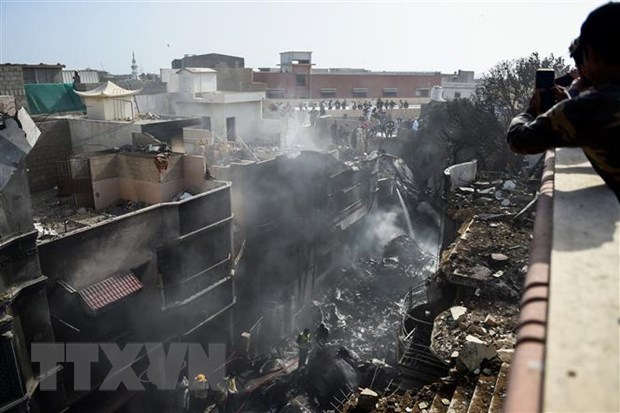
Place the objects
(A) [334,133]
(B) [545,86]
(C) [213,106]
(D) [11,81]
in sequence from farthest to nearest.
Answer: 1. (A) [334,133]
2. (C) [213,106]
3. (D) [11,81]
4. (B) [545,86]

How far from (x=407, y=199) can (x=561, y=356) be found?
31.2 metres

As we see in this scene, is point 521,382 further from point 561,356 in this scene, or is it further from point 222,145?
point 222,145

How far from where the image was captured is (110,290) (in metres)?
12.2

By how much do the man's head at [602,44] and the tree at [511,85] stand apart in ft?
70.9

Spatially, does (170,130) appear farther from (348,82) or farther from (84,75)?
(348,82)

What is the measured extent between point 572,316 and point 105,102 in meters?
22.3

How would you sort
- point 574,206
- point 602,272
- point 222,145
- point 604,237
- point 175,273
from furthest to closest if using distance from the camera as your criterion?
point 222,145
point 175,273
point 574,206
point 604,237
point 602,272

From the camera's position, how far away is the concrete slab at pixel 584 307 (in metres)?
1.08

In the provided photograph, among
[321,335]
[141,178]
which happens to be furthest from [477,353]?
[141,178]

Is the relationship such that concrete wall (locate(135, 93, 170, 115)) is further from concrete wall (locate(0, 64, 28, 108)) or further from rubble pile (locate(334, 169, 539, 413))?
Result: rubble pile (locate(334, 169, 539, 413))

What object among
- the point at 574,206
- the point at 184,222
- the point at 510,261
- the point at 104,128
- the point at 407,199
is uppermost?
the point at 574,206

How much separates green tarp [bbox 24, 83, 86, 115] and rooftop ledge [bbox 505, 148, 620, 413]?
77.2 ft

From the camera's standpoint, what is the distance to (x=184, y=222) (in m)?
14.7

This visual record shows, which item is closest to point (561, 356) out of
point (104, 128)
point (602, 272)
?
point (602, 272)
